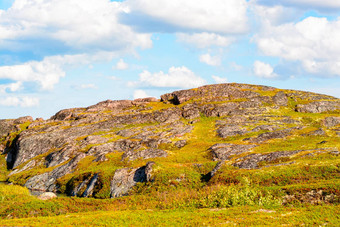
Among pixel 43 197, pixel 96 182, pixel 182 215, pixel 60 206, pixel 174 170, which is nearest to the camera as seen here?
pixel 182 215

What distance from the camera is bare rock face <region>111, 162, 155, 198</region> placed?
62688 millimetres

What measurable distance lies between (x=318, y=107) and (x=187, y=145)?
227 ft

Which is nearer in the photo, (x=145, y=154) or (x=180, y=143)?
→ (x=145, y=154)

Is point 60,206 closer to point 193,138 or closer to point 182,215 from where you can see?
point 182,215

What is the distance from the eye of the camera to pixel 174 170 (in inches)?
A: 2509

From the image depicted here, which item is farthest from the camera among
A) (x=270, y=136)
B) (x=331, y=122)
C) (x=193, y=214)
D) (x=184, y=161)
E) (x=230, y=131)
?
(x=331, y=122)

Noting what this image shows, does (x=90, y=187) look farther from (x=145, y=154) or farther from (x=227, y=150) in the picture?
(x=227, y=150)

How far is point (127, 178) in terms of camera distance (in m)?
66.1

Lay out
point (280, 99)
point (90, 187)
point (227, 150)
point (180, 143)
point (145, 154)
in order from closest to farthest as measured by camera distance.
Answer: point (90, 187) < point (227, 150) < point (145, 154) < point (180, 143) < point (280, 99)

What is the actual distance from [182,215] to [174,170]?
32564mm

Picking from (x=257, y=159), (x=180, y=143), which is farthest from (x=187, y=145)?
(x=257, y=159)

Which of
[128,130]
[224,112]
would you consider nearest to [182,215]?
[128,130]

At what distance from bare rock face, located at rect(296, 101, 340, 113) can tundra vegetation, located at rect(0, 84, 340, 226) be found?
632 millimetres

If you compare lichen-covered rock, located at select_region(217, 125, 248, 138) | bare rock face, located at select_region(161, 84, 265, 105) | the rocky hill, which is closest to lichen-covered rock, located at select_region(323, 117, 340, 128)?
the rocky hill
